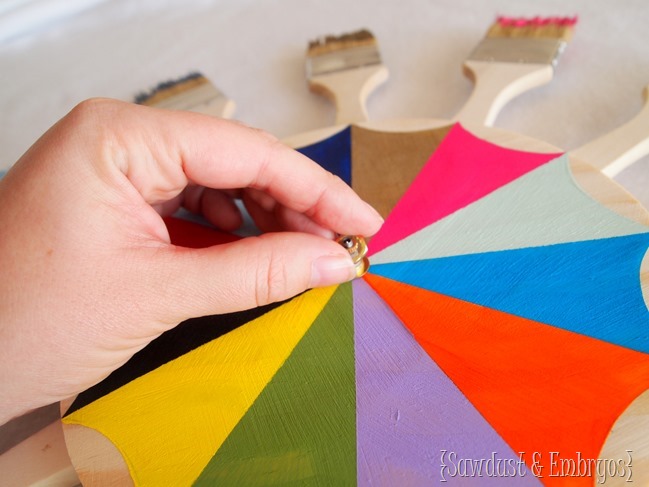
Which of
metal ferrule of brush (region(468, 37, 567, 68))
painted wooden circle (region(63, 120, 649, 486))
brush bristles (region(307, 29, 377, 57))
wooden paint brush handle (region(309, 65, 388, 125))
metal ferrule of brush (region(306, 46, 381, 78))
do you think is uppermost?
brush bristles (region(307, 29, 377, 57))

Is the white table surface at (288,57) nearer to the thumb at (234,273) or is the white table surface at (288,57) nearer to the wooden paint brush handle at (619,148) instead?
the wooden paint brush handle at (619,148)

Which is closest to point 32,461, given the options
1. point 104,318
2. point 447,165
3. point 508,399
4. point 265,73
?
point 104,318

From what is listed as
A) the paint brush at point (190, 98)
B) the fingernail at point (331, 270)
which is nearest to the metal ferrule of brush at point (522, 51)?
the paint brush at point (190, 98)

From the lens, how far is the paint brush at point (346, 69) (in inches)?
57.7

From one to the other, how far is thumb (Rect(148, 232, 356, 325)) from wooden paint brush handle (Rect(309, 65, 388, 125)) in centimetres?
56

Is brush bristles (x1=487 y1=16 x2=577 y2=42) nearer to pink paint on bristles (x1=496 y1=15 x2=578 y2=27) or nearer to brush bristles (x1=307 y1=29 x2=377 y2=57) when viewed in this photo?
pink paint on bristles (x1=496 y1=15 x2=578 y2=27)

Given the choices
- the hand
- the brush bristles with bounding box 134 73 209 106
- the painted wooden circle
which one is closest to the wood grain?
the painted wooden circle

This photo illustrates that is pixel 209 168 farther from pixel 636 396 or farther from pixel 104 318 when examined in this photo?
pixel 636 396

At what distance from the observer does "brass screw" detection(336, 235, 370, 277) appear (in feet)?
3.37

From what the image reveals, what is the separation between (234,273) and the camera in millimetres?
853

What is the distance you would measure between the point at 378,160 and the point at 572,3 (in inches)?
33.8

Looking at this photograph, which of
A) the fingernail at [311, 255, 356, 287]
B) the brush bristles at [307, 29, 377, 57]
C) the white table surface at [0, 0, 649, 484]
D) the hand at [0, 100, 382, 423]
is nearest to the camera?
the hand at [0, 100, 382, 423]

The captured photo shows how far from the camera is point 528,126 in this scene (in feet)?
4.62

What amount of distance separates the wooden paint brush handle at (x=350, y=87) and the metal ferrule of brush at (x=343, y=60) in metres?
0.02
